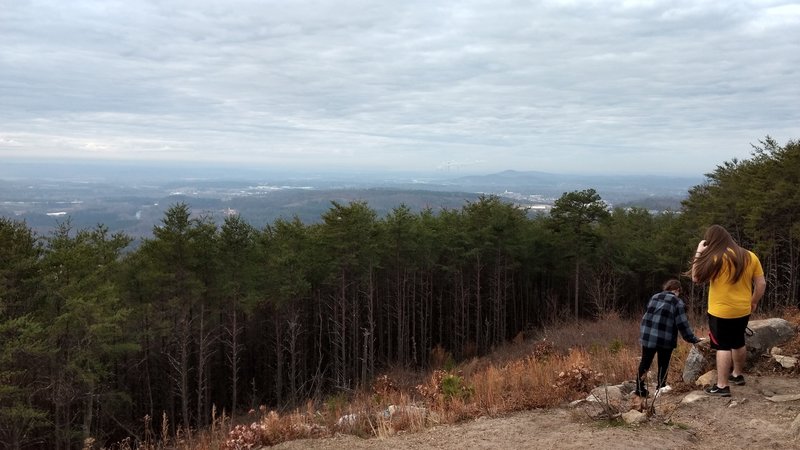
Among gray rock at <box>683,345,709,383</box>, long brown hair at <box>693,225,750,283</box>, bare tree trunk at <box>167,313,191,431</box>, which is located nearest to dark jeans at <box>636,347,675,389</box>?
gray rock at <box>683,345,709,383</box>

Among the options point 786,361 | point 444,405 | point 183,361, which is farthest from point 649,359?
point 183,361

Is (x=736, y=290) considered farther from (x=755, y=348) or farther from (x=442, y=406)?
(x=442, y=406)

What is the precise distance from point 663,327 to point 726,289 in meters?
0.77

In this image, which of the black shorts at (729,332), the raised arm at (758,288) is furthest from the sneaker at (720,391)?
the raised arm at (758,288)

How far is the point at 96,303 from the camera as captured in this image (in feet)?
50.4

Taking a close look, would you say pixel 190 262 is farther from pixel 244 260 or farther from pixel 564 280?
pixel 564 280

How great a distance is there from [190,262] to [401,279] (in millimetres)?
14676

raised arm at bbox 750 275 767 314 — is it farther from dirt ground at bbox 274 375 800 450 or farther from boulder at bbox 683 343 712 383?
boulder at bbox 683 343 712 383

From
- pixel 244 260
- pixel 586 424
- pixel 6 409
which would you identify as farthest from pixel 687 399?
pixel 244 260

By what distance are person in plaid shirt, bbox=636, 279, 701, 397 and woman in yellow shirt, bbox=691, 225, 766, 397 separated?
0.95 ft

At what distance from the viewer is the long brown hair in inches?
203

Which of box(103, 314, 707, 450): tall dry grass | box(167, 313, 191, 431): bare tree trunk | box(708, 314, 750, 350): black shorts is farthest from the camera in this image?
box(167, 313, 191, 431): bare tree trunk

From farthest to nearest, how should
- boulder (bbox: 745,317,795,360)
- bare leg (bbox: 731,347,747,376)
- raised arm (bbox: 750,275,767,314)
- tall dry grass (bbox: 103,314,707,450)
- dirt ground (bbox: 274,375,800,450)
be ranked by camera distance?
boulder (bbox: 745,317,795,360) → tall dry grass (bbox: 103,314,707,450) → bare leg (bbox: 731,347,747,376) → raised arm (bbox: 750,275,767,314) → dirt ground (bbox: 274,375,800,450)

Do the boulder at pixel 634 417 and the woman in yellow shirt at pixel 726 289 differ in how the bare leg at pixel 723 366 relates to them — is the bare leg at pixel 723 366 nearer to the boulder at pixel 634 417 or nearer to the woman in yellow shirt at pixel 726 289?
the woman in yellow shirt at pixel 726 289
